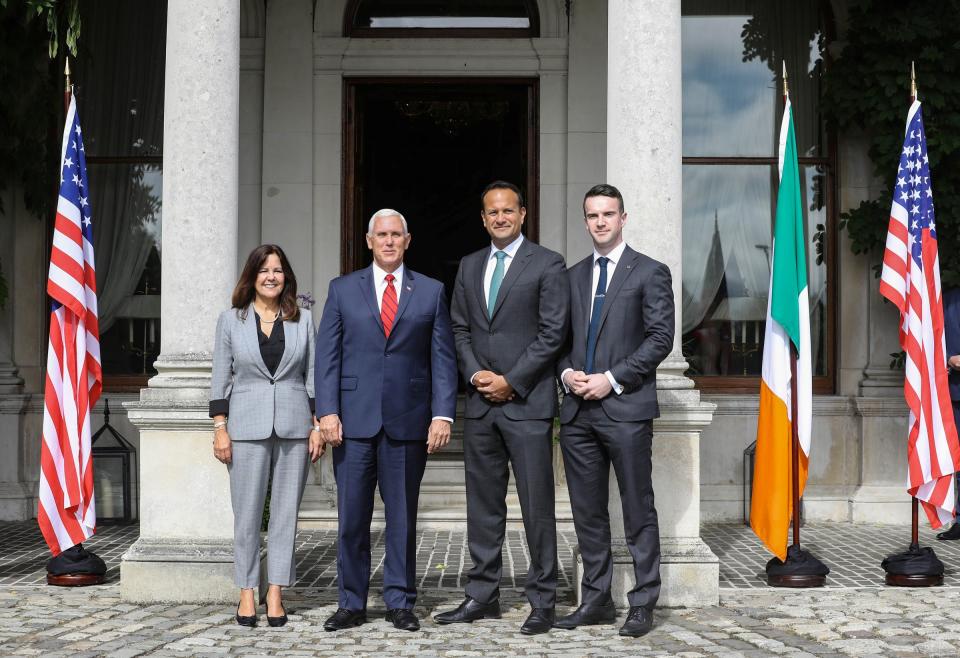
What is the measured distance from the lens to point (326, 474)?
10008 mm

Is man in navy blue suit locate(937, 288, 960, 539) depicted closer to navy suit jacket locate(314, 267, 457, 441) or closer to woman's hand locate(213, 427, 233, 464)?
navy suit jacket locate(314, 267, 457, 441)

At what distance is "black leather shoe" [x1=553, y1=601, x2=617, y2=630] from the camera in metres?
5.88

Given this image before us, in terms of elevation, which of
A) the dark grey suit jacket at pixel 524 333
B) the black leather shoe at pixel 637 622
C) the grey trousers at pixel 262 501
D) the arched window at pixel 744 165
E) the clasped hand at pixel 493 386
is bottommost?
the black leather shoe at pixel 637 622

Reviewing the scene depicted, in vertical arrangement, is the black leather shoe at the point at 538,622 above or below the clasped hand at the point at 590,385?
below

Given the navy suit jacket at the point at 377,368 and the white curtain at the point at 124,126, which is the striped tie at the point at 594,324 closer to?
the navy suit jacket at the point at 377,368

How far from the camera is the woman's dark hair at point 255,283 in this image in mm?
6020

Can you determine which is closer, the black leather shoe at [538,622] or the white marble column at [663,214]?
the black leather shoe at [538,622]

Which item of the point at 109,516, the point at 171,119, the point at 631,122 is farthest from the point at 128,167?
the point at 631,122

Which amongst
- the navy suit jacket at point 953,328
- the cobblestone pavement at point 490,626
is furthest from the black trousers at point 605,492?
the navy suit jacket at point 953,328

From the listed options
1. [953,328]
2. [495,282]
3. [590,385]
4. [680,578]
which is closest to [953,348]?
[953,328]

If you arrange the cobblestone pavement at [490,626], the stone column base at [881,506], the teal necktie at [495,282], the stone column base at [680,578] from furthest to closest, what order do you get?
the stone column base at [881,506] → the stone column base at [680,578] → the teal necktie at [495,282] → the cobblestone pavement at [490,626]

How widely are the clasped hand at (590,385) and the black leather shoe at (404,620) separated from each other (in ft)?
4.57

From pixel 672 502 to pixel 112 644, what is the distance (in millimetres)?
3081

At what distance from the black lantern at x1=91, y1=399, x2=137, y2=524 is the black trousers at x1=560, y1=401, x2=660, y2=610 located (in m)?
5.08
